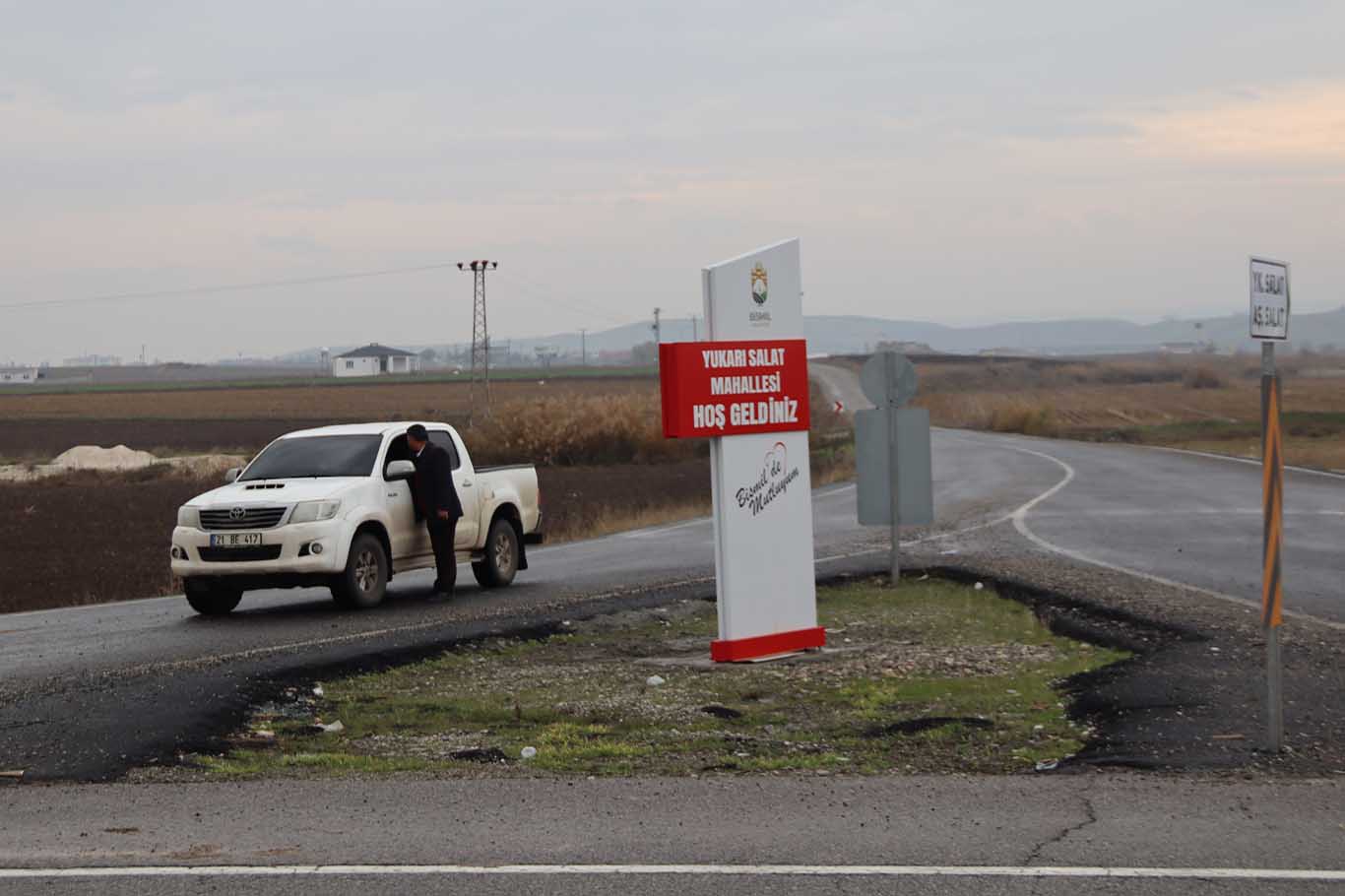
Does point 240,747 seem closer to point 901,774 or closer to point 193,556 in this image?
point 901,774

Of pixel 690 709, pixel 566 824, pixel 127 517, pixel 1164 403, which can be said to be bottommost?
pixel 1164 403

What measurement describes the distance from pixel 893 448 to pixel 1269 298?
8.81m

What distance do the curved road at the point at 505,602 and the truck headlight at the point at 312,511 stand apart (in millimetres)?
960

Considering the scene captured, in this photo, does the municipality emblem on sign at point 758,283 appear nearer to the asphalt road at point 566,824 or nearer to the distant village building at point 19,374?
the asphalt road at point 566,824

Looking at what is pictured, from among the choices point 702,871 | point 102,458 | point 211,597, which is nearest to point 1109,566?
point 211,597

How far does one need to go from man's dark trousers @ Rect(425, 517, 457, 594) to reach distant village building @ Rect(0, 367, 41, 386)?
522 feet

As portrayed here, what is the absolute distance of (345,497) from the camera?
1617 centimetres

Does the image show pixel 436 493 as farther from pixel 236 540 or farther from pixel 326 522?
pixel 236 540

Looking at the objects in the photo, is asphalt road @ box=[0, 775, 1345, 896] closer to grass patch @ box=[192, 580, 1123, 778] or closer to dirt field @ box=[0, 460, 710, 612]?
grass patch @ box=[192, 580, 1123, 778]

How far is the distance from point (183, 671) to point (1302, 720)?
296 inches

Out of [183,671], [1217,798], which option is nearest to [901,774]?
[1217,798]

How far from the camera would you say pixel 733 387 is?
12719mm

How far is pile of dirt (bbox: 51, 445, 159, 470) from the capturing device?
196 ft

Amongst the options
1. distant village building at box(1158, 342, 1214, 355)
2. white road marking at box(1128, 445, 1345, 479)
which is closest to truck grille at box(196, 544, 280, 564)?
white road marking at box(1128, 445, 1345, 479)
